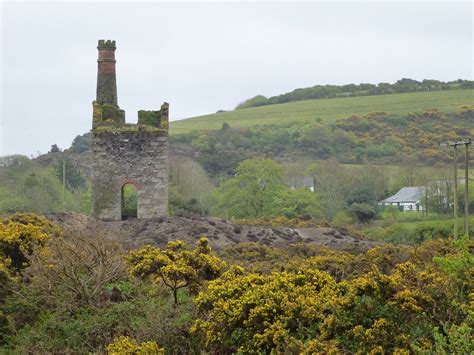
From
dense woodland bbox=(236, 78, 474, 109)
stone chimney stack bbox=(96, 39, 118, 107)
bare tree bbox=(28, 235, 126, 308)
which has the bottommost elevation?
bare tree bbox=(28, 235, 126, 308)

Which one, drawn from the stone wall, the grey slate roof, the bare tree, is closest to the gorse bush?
the bare tree

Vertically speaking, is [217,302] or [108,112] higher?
[108,112]

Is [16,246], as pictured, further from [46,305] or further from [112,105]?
[112,105]

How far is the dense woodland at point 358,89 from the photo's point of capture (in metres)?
109

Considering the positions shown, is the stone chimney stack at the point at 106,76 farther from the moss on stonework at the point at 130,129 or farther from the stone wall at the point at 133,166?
the stone wall at the point at 133,166

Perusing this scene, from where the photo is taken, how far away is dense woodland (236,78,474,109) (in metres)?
109

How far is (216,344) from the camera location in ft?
46.2

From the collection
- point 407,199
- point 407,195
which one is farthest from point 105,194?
point 407,195

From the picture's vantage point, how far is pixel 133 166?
32312 mm

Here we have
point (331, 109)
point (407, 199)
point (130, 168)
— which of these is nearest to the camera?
point (130, 168)

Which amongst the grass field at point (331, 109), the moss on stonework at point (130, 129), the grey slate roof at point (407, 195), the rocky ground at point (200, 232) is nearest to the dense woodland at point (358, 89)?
the grass field at point (331, 109)

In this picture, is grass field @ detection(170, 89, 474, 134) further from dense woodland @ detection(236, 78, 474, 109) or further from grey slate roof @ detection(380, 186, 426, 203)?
grey slate roof @ detection(380, 186, 426, 203)

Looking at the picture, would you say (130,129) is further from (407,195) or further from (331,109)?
(331,109)

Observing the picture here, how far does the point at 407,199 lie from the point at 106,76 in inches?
1386
